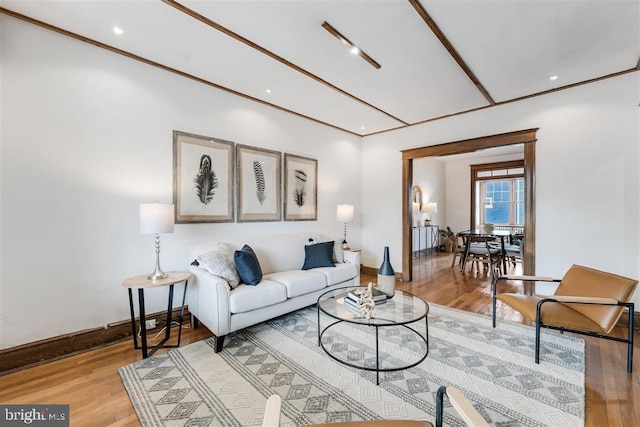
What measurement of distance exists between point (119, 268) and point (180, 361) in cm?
114

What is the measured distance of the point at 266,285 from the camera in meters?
2.77

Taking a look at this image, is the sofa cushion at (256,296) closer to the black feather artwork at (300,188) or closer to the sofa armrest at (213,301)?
the sofa armrest at (213,301)

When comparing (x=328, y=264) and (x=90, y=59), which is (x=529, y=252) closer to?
(x=328, y=264)

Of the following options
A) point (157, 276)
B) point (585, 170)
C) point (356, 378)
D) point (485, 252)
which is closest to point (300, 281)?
point (356, 378)

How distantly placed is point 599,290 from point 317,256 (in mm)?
2815

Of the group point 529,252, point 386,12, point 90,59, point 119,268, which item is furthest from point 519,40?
point 119,268

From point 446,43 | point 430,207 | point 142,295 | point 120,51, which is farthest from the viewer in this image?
point 430,207

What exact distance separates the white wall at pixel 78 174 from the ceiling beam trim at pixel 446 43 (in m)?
2.48

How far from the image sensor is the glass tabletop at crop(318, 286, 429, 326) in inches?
82.3

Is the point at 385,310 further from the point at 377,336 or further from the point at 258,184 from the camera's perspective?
the point at 258,184

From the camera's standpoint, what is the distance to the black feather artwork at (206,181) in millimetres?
3191

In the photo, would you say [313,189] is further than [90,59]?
Yes

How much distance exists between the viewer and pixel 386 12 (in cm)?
213

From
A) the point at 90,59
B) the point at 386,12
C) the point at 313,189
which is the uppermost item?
the point at 386,12
